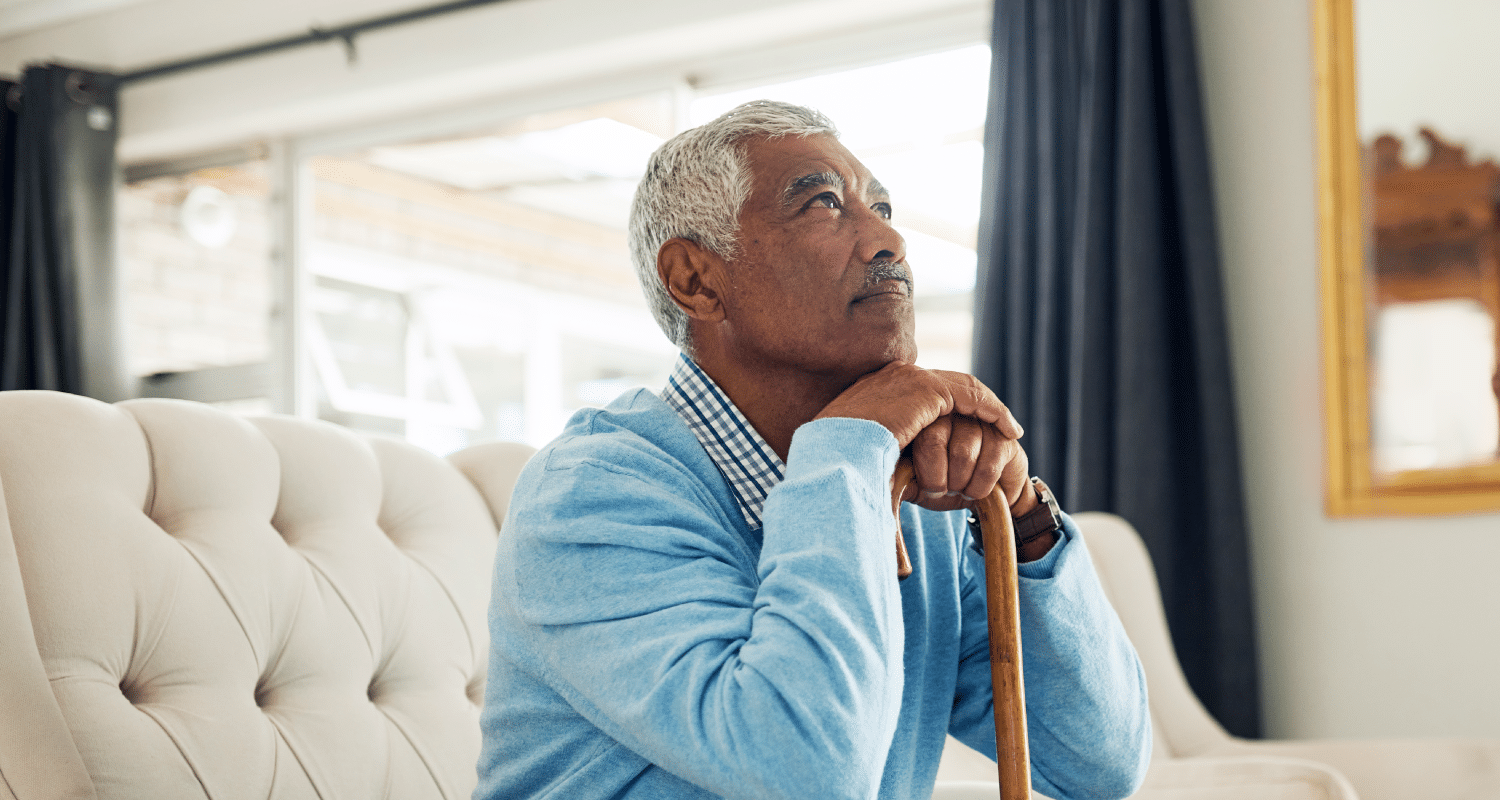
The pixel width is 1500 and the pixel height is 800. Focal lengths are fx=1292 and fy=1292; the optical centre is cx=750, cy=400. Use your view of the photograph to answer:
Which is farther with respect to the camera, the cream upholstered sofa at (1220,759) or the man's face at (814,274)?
the cream upholstered sofa at (1220,759)

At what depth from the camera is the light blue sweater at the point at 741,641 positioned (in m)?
0.88

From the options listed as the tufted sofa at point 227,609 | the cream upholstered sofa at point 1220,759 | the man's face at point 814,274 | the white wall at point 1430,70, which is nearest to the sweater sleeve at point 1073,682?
the cream upholstered sofa at point 1220,759

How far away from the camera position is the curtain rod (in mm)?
3758

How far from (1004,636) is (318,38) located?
3.49m

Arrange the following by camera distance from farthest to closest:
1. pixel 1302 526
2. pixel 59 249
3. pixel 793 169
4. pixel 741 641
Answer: pixel 59 249 < pixel 1302 526 < pixel 793 169 < pixel 741 641

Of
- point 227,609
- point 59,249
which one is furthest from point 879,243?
point 59,249

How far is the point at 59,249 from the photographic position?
165 inches

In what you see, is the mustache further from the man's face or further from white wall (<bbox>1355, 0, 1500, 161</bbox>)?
white wall (<bbox>1355, 0, 1500, 161</bbox>)

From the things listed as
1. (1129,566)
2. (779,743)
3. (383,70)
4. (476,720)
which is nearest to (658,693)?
(779,743)

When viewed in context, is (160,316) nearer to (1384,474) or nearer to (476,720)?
(476,720)

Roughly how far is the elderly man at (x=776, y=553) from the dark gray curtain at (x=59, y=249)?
356cm

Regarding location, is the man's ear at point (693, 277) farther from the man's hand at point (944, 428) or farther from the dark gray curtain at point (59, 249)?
the dark gray curtain at point (59, 249)

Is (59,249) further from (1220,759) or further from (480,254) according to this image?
(1220,759)

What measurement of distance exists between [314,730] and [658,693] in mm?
614
